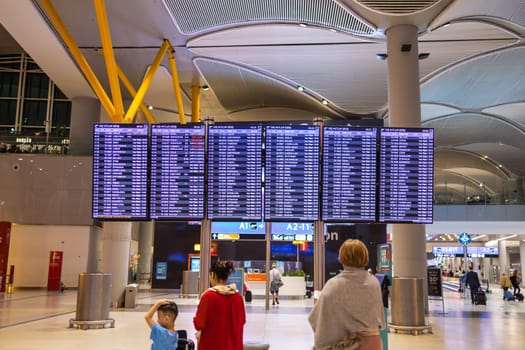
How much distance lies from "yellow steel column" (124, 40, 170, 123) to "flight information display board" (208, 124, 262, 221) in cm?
751

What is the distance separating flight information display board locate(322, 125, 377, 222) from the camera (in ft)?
25.8

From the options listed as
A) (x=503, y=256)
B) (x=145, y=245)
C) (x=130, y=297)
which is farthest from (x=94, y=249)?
(x=503, y=256)

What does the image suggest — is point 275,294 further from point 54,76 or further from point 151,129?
point 54,76

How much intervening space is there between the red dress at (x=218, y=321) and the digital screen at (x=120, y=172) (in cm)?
425

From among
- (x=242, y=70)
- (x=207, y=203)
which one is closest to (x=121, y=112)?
(x=242, y=70)

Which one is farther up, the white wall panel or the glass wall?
the glass wall

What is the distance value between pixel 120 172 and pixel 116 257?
8.71 m

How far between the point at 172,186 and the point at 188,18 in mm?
9621

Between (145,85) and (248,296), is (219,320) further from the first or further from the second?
(248,296)

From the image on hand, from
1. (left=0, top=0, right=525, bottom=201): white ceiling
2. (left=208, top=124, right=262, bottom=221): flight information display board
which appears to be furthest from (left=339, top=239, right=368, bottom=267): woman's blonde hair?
(left=0, top=0, right=525, bottom=201): white ceiling

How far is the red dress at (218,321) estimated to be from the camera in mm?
3771

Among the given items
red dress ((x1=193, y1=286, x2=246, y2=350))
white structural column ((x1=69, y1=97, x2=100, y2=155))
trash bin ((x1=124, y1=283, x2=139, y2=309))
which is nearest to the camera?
red dress ((x1=193, y1=286, x2=246, y2=350))

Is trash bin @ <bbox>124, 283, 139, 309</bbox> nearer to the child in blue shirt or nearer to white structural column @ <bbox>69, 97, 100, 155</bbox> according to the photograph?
white structural column @ <bbox>69, 97, 100, 155</bbox>

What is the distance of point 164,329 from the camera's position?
14.3 feet
